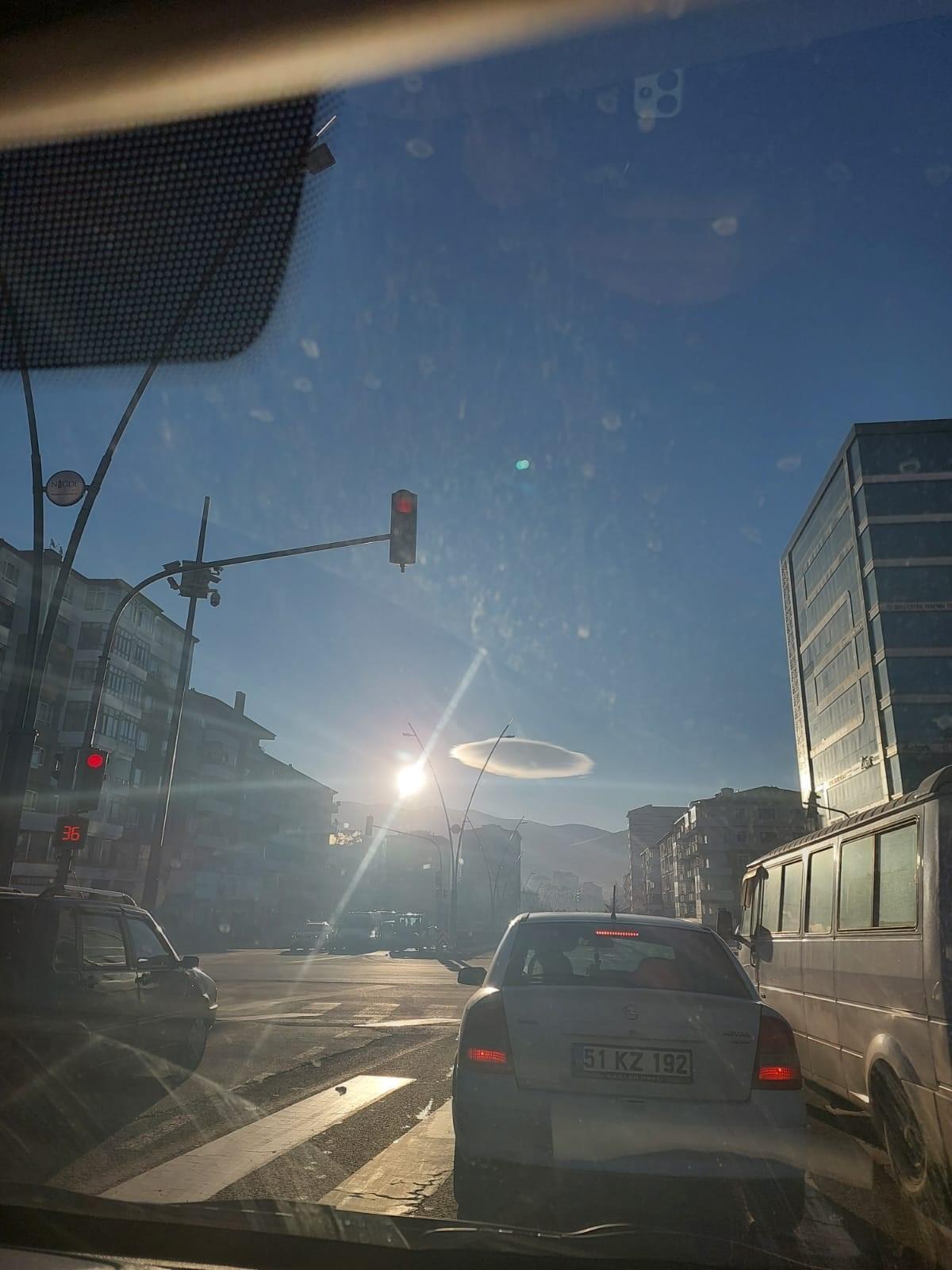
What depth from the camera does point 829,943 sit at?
23.4 feet

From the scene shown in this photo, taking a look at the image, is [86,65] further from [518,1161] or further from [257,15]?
[518,1161]

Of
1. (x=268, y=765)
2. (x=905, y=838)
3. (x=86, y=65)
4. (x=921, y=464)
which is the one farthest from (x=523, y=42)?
(x=268, y=765)

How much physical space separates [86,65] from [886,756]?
194 ft

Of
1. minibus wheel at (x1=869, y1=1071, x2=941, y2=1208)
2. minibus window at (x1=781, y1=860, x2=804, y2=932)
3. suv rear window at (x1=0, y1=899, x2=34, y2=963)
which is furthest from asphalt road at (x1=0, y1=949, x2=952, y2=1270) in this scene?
minibus window at (x1=781, y1=860, x2=804, y2=932)

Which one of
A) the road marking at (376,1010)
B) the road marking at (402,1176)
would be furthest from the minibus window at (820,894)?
the road marking at (376,1010)

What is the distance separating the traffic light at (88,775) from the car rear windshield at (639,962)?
10557mm

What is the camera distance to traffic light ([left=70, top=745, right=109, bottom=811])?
1366cm

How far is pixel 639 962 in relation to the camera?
4.97 meters

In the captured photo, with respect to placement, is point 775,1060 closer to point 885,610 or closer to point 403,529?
point 403,529

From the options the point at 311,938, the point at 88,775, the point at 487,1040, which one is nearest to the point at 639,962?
the point at 487,1040

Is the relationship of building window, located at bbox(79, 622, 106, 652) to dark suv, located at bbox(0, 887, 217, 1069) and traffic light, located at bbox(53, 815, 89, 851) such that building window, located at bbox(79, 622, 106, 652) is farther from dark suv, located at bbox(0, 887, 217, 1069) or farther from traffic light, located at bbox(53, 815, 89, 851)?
dark suv, located at bbox(0, 887, 217, 1069)

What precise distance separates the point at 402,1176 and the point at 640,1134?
167 cm

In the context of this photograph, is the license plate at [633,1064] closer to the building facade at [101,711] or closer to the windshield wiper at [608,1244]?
the windshield wiper at [608,1244]

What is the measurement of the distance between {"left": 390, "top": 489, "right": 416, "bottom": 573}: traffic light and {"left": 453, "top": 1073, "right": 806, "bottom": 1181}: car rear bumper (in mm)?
8063
